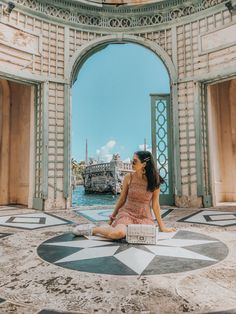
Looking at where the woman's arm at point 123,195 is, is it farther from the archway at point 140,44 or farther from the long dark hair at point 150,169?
the archway at point 140,44

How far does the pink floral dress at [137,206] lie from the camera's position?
121 inches

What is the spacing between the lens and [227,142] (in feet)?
27.8

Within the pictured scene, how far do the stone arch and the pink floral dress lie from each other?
186 inches

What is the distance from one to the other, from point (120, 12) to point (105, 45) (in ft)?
3.00

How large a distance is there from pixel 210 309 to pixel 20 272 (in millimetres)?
1333

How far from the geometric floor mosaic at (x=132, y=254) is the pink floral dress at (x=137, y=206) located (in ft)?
0.91

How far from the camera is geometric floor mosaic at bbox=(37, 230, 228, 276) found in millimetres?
2080

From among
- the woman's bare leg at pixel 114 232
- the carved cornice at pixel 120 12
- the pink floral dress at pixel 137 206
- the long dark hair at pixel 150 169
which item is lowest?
the woman's bare leg at pixel 114 232

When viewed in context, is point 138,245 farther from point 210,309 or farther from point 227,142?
point 227,142

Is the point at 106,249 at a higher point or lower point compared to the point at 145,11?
lower

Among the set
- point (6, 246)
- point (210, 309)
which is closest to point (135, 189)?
point (6, 246)

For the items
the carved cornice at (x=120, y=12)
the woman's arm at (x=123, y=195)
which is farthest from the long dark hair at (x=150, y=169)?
the carved cornice at (x=120, y=12)

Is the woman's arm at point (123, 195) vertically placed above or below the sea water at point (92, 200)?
above

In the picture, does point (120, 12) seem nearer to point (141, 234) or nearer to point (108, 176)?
point (141, 234)
